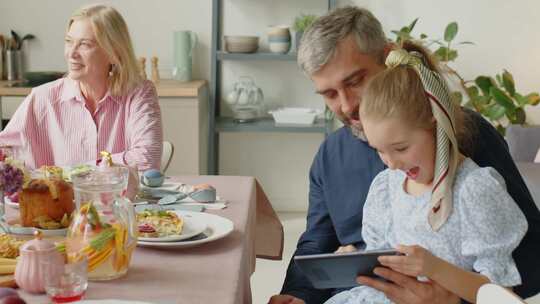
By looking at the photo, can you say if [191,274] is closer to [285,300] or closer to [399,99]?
[285,300]

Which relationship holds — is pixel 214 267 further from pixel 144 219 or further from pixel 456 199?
pixel 456 199

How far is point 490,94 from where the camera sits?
4.52 metres

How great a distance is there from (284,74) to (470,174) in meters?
3.27

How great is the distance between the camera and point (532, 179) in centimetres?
358

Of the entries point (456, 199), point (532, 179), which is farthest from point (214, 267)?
point (532, 179)

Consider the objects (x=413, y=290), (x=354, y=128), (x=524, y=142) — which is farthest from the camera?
(x=524, y=142)

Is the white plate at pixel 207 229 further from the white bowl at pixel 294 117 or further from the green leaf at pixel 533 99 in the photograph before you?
the green leaf at pixel 533 99

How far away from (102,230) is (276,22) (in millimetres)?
3451

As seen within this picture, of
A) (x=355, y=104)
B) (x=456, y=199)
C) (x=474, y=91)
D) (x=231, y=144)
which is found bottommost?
(x=231, y=144)

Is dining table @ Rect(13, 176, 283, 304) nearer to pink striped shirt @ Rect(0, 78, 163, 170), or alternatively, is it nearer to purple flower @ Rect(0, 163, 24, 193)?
purple flower @ Rect(0, 163, 24, 193)

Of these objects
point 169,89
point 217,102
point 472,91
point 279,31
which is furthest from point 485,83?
point 169,89

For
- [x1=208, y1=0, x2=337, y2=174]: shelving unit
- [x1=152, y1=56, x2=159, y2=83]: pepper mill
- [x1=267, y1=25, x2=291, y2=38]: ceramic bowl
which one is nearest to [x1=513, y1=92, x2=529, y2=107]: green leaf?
[x1=208, y1=0, x2=337, y2=174]: shelving unit

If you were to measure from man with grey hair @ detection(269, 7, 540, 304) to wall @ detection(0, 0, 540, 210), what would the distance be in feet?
9.17

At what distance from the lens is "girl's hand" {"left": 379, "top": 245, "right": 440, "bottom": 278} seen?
4.83 feet
